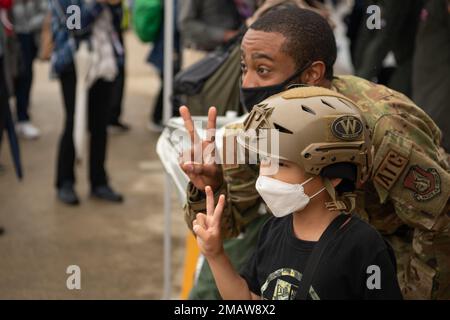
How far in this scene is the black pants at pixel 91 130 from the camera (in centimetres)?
612

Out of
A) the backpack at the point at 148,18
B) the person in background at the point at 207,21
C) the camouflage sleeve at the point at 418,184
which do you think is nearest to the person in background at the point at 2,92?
the person in background at the point at 207,21

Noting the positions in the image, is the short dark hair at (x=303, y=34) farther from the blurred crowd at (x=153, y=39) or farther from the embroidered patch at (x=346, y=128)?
the blurred crowd at (x=153, y=39)

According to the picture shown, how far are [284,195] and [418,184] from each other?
0.65 metres

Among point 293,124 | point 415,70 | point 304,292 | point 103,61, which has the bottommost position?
point 103,61

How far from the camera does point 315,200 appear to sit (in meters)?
2.55

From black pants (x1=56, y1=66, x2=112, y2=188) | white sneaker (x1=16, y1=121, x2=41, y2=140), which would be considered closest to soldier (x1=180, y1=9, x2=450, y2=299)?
black pants (x1=56, y1=66, x2=112, y2=188)

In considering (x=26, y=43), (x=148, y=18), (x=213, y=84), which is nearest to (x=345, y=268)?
(x=213, y=84)

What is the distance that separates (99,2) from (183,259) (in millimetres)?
1815

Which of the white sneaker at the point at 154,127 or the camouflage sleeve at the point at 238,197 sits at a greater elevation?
the camouflage sleeve at the point at 238,197

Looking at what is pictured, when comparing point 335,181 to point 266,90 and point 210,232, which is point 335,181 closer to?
point 210,232

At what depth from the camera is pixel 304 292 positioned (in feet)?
8.02

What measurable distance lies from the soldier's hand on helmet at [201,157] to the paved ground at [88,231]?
2.03m

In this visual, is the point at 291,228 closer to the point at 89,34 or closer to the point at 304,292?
the point at 304,292

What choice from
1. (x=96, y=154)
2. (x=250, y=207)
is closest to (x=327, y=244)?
(x=250, y=207)
